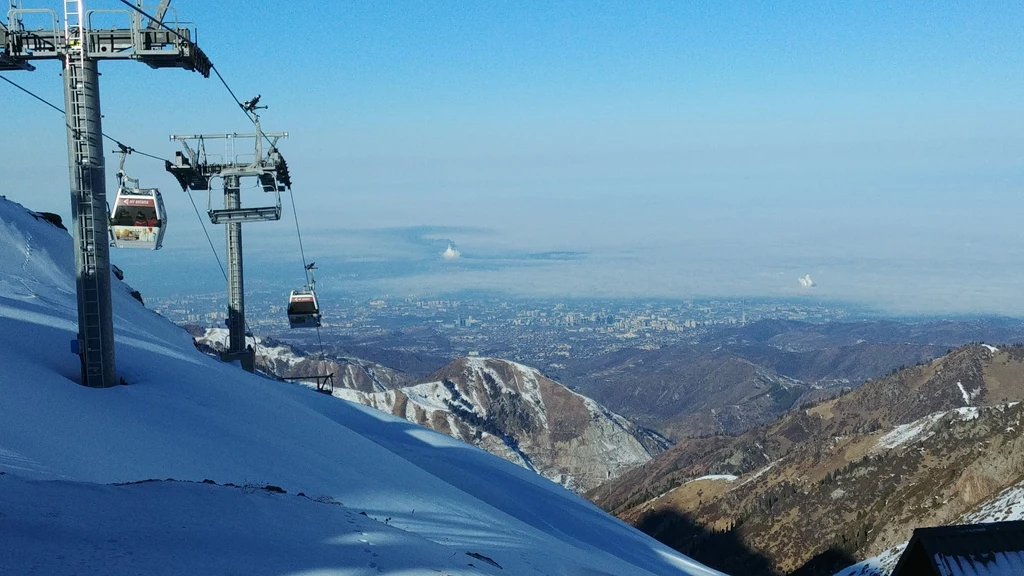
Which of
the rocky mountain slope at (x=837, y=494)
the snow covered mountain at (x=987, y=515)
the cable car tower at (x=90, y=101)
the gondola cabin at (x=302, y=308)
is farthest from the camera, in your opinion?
the rocky mountain slope at (x=837, y=494)

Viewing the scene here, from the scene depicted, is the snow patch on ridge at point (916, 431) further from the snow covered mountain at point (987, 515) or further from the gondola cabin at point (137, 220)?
the gondola cabin at point (137, 220)

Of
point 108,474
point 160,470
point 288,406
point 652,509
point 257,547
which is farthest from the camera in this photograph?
point 652,509

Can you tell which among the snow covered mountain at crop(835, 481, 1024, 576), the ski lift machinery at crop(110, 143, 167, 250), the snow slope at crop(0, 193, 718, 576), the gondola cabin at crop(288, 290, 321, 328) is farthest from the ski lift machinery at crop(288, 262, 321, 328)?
the snow covered mountain at crop(835, 481, 1024, 576)

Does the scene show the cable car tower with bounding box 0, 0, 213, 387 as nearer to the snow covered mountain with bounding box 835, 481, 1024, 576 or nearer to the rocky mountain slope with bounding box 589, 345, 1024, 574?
the snow covered mountain with bounding box 835, 481, 1024, 576

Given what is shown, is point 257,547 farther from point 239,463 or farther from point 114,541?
point 239,463

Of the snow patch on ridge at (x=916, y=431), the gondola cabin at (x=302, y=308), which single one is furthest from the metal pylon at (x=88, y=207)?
the snow patch on ridge at (x=916, y=431)

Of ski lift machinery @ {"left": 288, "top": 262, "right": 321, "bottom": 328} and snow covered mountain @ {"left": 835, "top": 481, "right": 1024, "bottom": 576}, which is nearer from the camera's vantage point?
ski lift machinery @ {"left": 288, "top": 262, "right": 321, "bottom": 328}

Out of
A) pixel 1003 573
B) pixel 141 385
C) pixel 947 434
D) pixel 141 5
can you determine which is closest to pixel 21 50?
pixel 141 5
